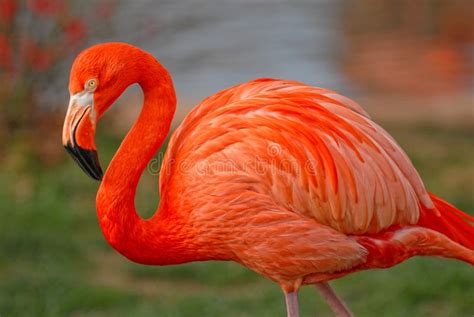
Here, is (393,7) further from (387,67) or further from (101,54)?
(101,54)

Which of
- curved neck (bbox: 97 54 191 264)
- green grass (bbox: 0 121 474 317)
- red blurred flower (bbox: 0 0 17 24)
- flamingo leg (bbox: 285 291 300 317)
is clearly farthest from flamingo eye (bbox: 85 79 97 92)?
red blurred flower (bbox: 0 0 17 24)

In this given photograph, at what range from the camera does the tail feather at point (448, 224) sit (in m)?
3.74

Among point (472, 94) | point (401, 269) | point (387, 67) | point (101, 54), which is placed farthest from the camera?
point (387, 67)

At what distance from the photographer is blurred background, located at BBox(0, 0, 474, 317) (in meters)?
5.26

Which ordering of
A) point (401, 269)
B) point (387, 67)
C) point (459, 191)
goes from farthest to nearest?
point (387, 67) < point (459, 191) < point (401, 269)

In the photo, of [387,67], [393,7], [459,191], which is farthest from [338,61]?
[459,191]

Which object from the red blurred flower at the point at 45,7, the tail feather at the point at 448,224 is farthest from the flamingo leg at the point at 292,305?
the red blurred flower at the point at 45,7

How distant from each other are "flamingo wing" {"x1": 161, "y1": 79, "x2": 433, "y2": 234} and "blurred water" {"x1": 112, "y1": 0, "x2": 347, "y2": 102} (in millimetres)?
4105

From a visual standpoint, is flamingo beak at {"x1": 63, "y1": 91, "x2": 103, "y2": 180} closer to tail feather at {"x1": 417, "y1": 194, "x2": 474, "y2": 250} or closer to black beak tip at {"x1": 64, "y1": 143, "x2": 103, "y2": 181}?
black beak tip at {"x1": 64, "y1": 143, "x2": 103, "y2": 181}

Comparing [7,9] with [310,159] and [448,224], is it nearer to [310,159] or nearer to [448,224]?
[310,159]

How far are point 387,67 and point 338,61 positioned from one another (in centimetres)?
55

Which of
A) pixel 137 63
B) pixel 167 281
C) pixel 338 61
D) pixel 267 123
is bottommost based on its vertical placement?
pixel 167 281

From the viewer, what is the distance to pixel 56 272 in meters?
5.57

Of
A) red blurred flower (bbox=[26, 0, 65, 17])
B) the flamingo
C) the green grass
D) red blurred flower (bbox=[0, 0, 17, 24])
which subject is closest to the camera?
the flamingo
